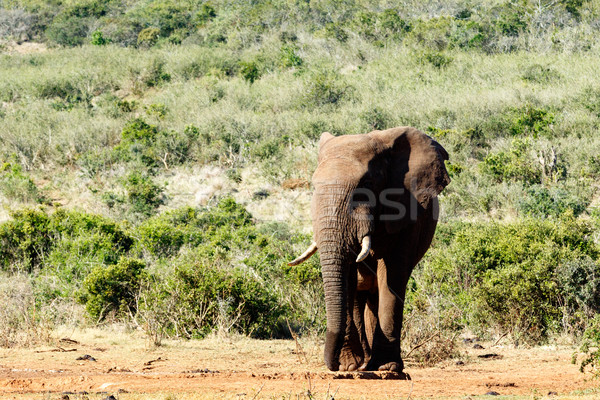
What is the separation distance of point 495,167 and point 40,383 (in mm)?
15771

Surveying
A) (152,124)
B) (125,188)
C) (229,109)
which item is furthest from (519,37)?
(125,188)

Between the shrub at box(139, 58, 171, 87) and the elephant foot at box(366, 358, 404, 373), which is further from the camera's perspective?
the shrub at box(139, 58, 171, 87)

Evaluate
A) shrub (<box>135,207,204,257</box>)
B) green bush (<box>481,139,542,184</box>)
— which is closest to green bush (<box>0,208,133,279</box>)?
shrub (<box>135,207,204,257</box>)

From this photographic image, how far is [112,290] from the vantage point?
11.1 m

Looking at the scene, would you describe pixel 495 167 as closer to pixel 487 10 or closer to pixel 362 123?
pixel 362 123

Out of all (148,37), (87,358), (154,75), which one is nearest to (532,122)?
(87,358)

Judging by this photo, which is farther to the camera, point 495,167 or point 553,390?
point 495,167

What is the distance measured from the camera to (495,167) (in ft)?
66.5

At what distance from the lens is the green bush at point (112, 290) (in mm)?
10977

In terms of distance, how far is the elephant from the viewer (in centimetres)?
Answer: 663

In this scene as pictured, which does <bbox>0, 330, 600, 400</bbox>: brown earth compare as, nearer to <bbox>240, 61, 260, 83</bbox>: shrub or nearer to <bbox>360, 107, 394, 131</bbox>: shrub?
<bbox>360, 107, 394, 131</bbox>: shrub

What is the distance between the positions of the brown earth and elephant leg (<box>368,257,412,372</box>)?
210 mm

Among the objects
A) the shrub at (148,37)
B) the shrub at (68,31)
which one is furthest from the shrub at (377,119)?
the shrub at (68,31)

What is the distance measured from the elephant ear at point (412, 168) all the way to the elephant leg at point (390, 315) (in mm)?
445
